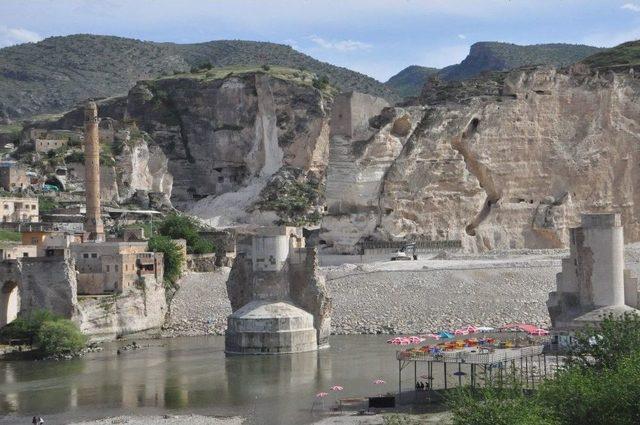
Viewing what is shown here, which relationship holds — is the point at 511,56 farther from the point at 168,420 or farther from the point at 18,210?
the point at 168,420

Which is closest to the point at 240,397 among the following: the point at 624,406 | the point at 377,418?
the point at 377,418

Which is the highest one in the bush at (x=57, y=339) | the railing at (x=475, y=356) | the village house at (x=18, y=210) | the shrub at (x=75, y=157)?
the shrub at (x=75, y=157)

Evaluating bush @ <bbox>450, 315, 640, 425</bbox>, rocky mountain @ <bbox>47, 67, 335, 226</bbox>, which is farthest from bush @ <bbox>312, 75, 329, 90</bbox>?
bush @ <bbox>450, 315, 640, 425</bbox>

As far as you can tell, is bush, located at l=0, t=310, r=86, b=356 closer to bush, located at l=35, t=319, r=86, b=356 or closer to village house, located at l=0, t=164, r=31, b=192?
bush, located at l=35, t=319, r=86, b=356

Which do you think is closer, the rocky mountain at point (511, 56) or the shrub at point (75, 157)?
the shrub at point (75, 157)

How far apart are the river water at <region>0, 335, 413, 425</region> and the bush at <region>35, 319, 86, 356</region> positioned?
0.84m

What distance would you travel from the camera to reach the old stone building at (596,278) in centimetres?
3763

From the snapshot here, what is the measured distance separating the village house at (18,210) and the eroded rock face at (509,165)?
65.5ft

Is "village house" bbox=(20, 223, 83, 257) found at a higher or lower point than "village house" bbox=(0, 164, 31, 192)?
lower

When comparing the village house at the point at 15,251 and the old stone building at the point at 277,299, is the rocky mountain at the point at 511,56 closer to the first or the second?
the village house at the point at 15,251

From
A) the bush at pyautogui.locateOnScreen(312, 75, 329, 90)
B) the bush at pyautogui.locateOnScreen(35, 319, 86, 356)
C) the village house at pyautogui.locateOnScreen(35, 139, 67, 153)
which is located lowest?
the bush at pyautogui.locateOnScreen(35, 319, 86, 356)

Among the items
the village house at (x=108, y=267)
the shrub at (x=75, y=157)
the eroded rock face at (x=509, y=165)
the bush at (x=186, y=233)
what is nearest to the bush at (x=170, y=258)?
the village house at (x=108, y=267)

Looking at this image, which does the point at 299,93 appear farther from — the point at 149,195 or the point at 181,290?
the point at 181,290

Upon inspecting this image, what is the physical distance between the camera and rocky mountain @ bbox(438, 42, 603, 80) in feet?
502
